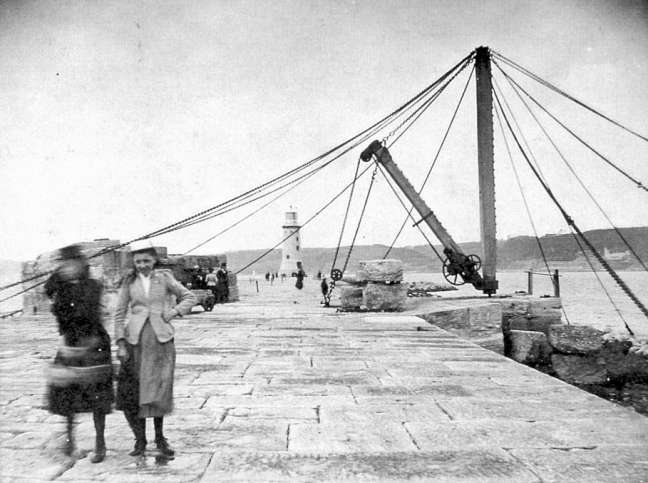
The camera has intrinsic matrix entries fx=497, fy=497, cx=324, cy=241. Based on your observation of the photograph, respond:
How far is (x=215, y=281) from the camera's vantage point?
14.5 m

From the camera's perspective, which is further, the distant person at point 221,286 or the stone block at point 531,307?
the distant person at point 221,286

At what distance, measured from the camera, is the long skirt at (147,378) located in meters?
3.00

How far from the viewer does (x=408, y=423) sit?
3.71 m

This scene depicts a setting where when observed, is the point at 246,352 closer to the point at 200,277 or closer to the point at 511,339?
the point at 511,339

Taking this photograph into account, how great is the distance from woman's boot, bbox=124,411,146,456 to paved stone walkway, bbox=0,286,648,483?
0.20ft

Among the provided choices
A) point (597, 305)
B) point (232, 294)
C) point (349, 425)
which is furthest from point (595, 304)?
point (349, 425)

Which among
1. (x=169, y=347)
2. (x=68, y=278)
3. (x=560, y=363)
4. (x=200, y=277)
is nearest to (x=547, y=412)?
(x=169, y=347)

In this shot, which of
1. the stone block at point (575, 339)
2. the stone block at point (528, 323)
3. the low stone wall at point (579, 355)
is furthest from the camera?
the stone block at point (528, 323)

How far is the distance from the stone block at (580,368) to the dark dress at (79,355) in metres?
9.38

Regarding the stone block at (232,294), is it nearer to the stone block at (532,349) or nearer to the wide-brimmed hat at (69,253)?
the stone block at (532,349)

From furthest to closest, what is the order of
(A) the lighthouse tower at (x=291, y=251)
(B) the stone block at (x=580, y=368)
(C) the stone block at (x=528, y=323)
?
(A) the lighthouse tower at (x=291, y=251) → (C) the stone block at (x=528, y=323) → (B) the stone block at (x=580, y=368)

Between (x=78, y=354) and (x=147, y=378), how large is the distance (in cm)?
47

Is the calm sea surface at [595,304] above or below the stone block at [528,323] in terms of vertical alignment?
below

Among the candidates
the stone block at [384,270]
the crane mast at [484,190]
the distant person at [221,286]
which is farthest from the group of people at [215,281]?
the crane mast at [484,190]
